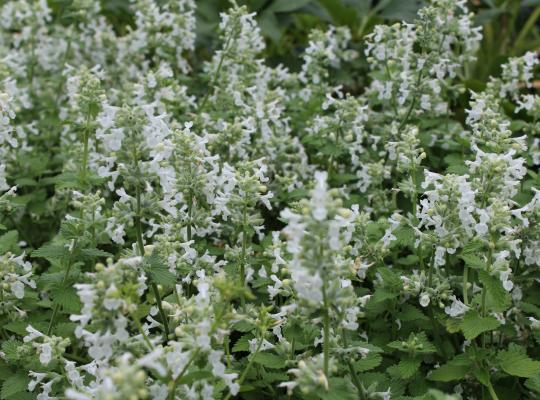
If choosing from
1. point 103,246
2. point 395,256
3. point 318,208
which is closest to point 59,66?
point 103,246

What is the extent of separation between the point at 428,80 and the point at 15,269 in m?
2.50

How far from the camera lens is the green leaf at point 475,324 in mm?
2889

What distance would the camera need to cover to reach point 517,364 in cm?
301

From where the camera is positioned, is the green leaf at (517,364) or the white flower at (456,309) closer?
the green leaf at (517,364)

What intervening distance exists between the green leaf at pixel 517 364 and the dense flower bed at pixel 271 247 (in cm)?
1

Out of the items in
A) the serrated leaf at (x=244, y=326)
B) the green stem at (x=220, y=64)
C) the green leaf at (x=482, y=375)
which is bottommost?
the green leaf at (x=482, y=375)

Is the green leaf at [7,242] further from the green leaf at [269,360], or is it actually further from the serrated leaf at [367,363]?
the serrated leaf at [367,363]

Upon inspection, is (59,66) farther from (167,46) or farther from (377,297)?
(377,297)

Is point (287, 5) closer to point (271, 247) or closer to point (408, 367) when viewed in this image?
point (271, 247)

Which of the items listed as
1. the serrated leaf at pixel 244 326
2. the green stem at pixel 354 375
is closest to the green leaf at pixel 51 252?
the serrated leaf at pixel 244 326

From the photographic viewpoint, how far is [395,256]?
392cm

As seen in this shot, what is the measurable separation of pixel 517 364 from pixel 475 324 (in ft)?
0.86

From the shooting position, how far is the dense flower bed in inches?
96.9

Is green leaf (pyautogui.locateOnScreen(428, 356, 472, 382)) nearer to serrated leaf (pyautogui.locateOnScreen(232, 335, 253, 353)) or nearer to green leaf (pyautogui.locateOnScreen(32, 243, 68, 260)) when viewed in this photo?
serrated leaf (pyautogui.locateOnScreen(232, 335, 253, 353))
